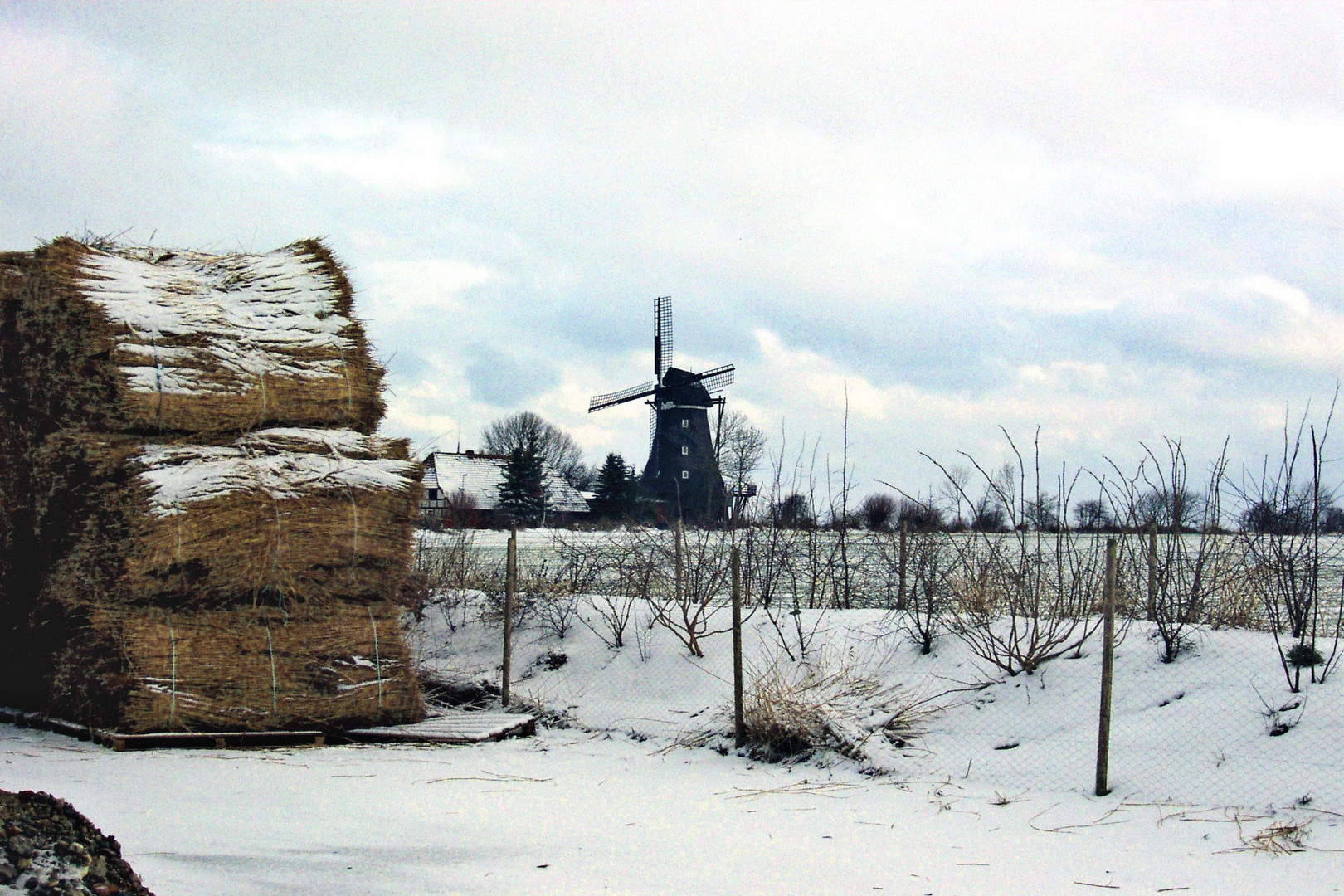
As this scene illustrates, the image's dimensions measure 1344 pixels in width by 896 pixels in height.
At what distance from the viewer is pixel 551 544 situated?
12.9 metres

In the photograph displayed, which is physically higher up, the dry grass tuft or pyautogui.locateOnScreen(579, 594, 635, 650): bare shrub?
pyautogui.locateOnScreen(579, 594, 635, 650): bare shrub

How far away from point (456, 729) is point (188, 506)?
2.58m

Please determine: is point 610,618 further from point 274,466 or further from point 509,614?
point 274,466

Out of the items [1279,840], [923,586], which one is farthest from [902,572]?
[1279,840]

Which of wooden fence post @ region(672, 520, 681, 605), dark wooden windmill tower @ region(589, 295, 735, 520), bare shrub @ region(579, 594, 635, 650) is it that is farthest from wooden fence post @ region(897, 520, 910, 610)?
dark wooden windmill tower @ region(589, 295, 735, 520)

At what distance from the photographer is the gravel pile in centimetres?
317

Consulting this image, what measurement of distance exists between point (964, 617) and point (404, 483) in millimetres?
4878

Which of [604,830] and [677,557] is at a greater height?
[677,557]

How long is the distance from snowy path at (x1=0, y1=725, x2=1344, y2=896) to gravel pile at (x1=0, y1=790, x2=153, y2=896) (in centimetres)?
59

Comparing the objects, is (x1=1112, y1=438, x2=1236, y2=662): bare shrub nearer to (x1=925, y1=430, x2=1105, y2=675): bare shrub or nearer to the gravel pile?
(x1=925, y1=430, x2=1105, y2=675): bare shrub

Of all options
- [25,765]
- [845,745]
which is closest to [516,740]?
[845,745]

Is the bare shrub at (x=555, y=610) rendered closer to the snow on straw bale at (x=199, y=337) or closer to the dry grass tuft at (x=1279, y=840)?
the snow on straw bale at (x=199, y=337)

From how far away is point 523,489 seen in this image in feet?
148

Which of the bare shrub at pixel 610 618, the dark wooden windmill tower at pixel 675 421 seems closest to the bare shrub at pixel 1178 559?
the bare shrub at pixel 610 618
